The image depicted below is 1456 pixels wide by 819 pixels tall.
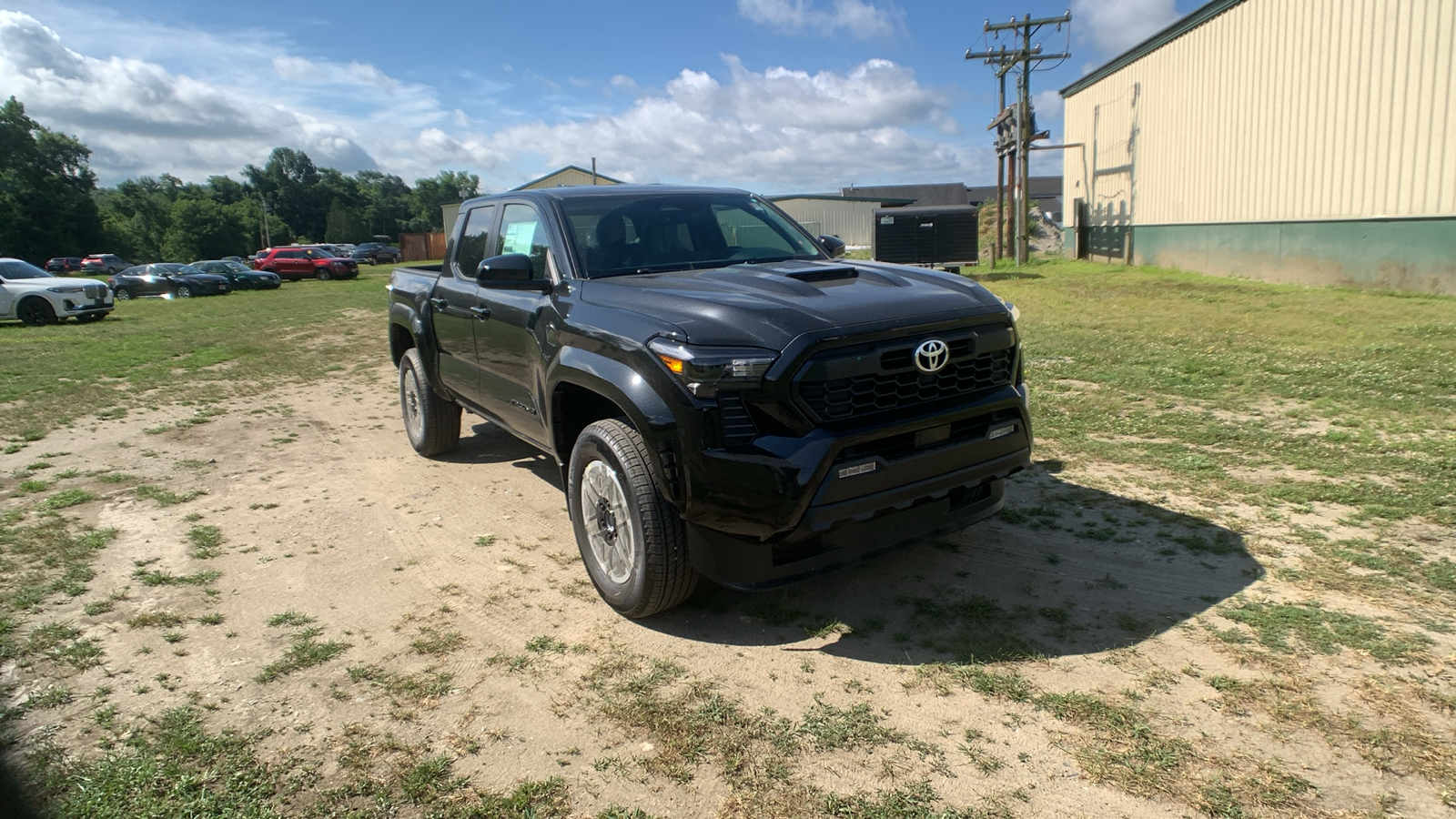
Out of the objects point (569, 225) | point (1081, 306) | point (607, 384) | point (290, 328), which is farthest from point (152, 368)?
point (1081, 306)

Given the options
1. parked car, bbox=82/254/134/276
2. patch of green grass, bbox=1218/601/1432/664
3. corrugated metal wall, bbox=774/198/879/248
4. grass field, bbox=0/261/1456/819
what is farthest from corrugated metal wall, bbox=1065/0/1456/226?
parked car, bbox=82/254/134/276

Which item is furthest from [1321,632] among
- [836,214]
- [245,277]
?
[836,214]

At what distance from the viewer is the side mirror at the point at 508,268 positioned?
4.34m

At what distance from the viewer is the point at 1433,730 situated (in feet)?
9.03

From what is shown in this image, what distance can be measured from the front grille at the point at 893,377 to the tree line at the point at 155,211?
7414cm

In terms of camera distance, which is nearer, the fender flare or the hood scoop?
the hood scoop

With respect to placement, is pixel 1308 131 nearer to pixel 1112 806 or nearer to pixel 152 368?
pixel 1112 806

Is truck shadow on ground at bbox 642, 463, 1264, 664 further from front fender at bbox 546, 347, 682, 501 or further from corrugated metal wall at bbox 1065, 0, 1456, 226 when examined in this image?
corrugated metal wall at bbox 1065, 0, 1456, 226

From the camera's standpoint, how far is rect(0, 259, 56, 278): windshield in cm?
2083

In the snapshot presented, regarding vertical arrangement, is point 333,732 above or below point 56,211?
below

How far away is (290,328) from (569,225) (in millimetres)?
14855

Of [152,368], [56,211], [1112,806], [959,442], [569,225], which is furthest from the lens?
[56,211]

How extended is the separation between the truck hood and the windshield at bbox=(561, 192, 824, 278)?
0.20m

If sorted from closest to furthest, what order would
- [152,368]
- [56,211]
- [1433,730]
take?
[1433,730], [152,368], [56,211]
